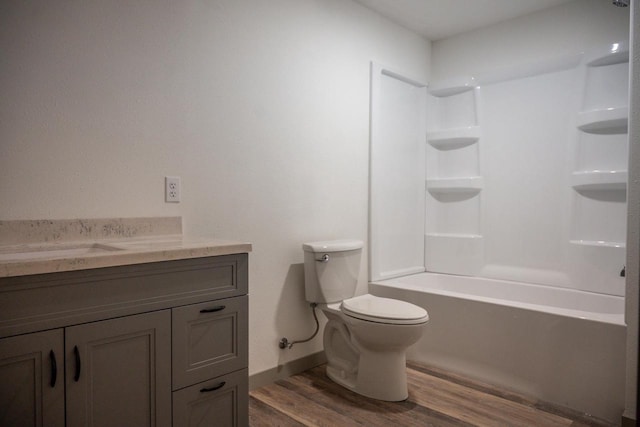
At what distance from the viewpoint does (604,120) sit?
264cm

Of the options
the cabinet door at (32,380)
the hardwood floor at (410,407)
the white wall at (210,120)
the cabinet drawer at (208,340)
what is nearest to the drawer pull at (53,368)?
the cabinet door at (32,380)

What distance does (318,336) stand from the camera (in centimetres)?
272

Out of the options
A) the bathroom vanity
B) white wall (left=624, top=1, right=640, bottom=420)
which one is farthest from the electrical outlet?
white wall (left=624, top=1, right=640, bottom=420)

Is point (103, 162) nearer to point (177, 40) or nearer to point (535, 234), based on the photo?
point (177, 40)

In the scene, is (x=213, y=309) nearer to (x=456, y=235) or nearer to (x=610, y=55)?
(x=456, y=235)

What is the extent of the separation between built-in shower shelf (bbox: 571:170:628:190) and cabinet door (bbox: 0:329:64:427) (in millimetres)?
2950

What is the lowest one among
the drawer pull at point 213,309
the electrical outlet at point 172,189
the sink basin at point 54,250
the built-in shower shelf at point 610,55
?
the drawer pull at point 213,309

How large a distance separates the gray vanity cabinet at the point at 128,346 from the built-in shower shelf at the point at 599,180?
231cm

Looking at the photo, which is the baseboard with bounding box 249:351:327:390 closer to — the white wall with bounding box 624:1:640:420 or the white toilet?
the white toilet

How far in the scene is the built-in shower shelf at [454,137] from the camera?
10.7 feet

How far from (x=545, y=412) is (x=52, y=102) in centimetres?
265

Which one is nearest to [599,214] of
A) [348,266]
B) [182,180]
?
[348,266]

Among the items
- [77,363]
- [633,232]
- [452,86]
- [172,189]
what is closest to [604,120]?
[633,232]

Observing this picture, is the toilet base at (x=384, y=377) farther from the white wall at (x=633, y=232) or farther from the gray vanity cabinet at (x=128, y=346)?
the white wall at (x=633, y=232)
